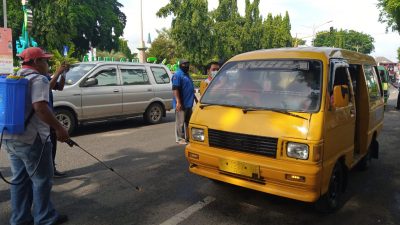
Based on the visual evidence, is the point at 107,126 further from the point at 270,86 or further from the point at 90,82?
the point at 270,86

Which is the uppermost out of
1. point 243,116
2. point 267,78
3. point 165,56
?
point 165,56

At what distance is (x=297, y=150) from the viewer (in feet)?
12.7

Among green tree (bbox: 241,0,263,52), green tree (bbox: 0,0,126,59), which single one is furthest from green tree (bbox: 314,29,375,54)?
green tree (bbox: 0,0,126,59)

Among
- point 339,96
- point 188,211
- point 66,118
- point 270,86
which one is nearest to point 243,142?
point 270,86

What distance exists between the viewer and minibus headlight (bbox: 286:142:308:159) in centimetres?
383

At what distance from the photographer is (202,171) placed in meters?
4.57

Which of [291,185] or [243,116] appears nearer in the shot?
[291,185]

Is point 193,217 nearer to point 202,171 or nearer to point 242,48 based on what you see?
point 202,171

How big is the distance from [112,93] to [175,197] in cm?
538

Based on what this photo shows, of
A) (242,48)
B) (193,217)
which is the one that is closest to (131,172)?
(193,217)

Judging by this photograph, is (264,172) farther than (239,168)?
No

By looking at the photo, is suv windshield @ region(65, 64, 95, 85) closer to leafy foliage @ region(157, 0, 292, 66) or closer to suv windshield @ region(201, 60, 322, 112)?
suv windshield @ region(201, 60, 322, 112)

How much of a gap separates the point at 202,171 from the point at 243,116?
2.83 feet

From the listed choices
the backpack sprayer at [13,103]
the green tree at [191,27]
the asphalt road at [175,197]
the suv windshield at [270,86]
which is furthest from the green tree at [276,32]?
the backpack sprayer at [13,103]
